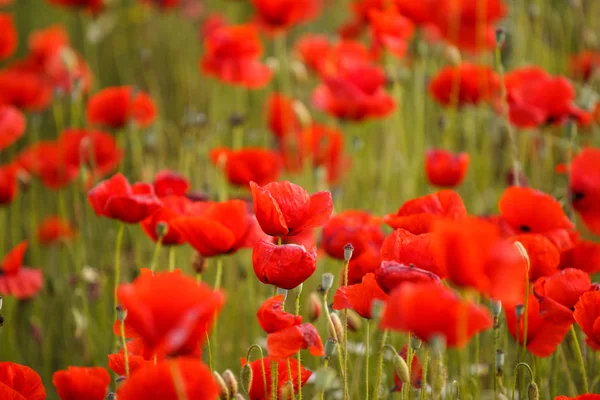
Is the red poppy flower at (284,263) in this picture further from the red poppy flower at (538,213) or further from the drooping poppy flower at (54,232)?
the drooping poppy flower at (54,232)

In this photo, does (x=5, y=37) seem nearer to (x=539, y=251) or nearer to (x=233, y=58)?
(x=233, y=58)

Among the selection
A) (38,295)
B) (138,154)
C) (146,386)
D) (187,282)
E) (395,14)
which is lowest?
(38,295)

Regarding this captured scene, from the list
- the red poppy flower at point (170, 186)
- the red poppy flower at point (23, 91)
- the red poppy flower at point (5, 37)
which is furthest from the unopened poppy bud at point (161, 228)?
the red poppy flower at point (5, 37)

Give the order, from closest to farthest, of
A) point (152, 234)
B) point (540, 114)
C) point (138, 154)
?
1. point (152, 234)
2. point (540, 114)
3. point (138, 154)

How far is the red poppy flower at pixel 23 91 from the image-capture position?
2500 mm

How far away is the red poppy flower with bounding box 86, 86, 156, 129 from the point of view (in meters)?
2.22

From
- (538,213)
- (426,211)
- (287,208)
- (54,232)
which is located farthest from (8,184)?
(538,213)

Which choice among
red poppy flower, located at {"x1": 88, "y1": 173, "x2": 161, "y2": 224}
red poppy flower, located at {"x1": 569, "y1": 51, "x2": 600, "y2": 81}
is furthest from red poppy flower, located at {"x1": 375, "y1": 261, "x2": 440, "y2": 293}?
red poppy flower, located at {"x1": 569, "y1": 51, "x2": 600, "y2": 81}

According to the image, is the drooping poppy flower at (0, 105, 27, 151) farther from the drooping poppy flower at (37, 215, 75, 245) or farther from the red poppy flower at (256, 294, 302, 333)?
the red poppy flower at (256, 294, 302, 333)

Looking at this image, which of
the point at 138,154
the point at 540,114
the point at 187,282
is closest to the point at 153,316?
the point at 187,282

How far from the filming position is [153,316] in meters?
0.72

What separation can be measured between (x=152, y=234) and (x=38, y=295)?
0.93 m

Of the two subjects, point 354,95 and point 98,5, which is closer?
point 354,95

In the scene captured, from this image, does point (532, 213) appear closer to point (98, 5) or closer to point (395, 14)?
point (395, 14)
